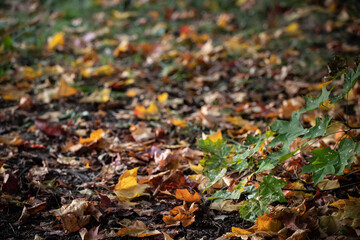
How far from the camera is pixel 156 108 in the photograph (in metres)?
2.44

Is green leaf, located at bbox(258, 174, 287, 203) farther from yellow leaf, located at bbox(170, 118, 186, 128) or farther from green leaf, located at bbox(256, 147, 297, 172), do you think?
yellow leaf, located at bbox(170, 118, 186, 128)

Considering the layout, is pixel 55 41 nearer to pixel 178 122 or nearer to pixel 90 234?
pixel 178 122

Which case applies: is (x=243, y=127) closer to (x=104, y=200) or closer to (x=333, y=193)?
(x=333, y=193)

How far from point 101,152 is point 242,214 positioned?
1003 mm

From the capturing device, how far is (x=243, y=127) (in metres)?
2.20

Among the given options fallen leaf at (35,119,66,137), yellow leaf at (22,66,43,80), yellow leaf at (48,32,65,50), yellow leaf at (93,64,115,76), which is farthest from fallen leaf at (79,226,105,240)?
yellow leaf at (48,32,65,50)

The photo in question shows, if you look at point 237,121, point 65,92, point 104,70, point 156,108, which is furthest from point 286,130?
point 104,70

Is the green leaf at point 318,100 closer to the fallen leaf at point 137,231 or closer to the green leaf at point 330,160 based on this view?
the green leaf at point 330,160

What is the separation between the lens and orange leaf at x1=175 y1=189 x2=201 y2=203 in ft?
4.70

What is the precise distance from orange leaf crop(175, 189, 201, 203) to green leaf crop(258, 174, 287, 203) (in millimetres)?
304

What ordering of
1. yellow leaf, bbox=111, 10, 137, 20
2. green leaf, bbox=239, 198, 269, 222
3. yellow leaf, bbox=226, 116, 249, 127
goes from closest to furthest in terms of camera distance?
green leaf, bbox=239, 198, 269, 222 → yellow leaf, bbox=226, 116, 249, 127 → yellow leaf, bbox=111, 10, 137, 20

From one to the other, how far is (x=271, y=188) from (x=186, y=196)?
1.26ft

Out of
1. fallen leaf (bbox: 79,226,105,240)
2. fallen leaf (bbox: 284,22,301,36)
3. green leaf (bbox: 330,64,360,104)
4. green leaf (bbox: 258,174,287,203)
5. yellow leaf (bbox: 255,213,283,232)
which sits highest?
green leaf (bbox: 330,64,360,104)

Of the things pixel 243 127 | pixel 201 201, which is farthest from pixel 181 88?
pixel 201 201
